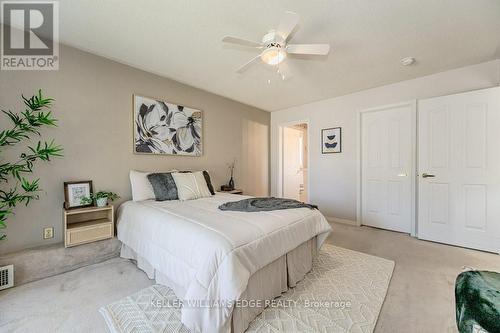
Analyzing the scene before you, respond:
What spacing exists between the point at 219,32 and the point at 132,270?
8.61 feet

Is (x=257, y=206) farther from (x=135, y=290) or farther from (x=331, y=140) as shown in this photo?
(x=331, y=140)

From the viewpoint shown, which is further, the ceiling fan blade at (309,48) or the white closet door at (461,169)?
the white closet door at (461,169)

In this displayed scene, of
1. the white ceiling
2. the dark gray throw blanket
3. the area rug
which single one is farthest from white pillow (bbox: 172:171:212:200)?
the white ceiling

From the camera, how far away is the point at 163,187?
269 centimetres

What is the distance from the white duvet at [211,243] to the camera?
4.12ft

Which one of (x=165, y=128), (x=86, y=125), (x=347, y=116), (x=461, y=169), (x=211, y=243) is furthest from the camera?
(x=347, y=116)

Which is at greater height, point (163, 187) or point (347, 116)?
point (347, 116)

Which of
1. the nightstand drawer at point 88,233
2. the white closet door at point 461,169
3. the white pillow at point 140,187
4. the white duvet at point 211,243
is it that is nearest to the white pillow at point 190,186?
the white pillow at point 140,187

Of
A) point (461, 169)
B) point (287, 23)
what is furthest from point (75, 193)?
point (461, 169)

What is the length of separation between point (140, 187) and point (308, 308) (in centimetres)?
230

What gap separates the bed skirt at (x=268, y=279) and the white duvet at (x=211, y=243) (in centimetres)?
11

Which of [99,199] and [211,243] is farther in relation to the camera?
[99,199]

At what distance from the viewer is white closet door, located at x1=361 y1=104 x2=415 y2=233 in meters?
3.31

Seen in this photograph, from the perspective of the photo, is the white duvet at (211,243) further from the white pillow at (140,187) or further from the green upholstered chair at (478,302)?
the green upholstered chair at (478,302)
